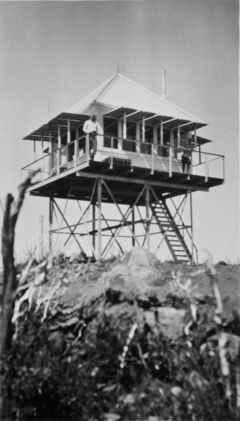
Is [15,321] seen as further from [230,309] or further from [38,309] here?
[230,309]

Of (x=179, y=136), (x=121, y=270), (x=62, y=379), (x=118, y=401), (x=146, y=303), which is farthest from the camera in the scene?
(x=179, y=136)

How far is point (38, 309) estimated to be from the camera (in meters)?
8.64

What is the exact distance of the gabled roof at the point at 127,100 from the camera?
2320 cm

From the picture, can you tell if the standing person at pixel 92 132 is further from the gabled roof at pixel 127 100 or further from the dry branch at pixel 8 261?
the dry branch at pixel 8 261

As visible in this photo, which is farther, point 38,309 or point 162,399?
point 38,309

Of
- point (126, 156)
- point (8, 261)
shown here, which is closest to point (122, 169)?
point (126, 156)

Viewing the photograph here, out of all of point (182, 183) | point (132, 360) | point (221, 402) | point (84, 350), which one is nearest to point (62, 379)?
point (84, 350)

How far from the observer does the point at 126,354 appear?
7.45 metres

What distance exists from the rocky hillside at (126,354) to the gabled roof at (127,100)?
15.1 metres

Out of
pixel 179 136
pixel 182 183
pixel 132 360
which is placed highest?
pixel 179 136

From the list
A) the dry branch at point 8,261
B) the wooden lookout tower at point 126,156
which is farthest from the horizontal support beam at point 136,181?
the dry branch at point 8,261

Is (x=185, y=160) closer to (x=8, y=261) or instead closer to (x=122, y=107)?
(x=122, y=107)

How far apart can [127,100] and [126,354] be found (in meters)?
17.7

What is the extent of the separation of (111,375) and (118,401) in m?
0.49
